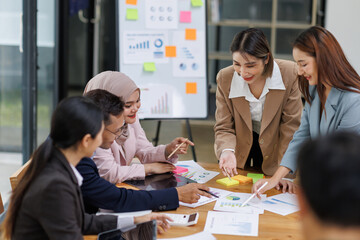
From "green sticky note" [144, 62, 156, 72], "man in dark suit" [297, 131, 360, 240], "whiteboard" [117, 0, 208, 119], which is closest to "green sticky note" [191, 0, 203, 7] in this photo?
"whiteboard" [117, 0, 208, 119]

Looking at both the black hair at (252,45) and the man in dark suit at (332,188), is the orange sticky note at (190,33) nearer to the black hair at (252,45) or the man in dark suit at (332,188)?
the black hair at (252,45)

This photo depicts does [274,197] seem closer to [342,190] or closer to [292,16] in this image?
[342,190]

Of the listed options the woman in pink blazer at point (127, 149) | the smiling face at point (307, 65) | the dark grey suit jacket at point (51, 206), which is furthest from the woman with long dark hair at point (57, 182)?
the smiling face at point (307, 65)

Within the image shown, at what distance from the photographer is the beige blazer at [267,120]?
98.3 inches

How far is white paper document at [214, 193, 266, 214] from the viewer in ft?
6.43

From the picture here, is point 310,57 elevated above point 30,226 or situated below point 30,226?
above

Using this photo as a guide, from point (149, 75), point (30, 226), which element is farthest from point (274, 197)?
point (149, 75)

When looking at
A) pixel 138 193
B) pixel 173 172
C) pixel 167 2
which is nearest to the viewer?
pixel 138 193

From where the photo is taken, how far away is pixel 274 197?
6.97 ft

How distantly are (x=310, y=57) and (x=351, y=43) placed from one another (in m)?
2.71

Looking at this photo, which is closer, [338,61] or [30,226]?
[30,226]

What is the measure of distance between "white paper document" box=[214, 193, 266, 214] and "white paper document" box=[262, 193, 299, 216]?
37 millimetres

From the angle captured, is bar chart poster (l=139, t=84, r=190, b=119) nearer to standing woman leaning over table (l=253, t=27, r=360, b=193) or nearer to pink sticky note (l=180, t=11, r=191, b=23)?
pink sticky note (l=180, t=11, r=191, b=23)

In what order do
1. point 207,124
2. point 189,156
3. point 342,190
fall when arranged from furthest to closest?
point 207,124, point 189,156, point 342,190
